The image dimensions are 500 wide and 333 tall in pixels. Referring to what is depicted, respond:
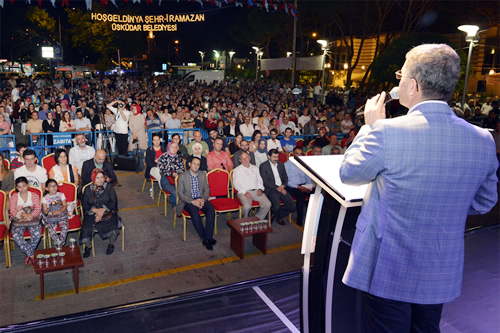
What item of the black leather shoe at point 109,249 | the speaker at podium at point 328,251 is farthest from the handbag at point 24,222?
the speaker at podium at point 328,251

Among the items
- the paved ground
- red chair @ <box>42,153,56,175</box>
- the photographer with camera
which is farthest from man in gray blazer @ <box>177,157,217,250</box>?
the photographer with camera

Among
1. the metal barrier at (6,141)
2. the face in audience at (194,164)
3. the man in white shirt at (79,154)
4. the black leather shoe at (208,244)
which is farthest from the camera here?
the metal barrier at (6,141)

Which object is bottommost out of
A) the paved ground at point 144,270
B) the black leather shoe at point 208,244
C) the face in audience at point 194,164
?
the paved ground at point 144,270

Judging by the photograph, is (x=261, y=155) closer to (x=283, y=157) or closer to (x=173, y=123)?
(x=283, y=157)

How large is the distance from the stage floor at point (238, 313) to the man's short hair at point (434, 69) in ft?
7.27

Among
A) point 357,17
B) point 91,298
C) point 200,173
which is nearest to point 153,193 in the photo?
point 200,173

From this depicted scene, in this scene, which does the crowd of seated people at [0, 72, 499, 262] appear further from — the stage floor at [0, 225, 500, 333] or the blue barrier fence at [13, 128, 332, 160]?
the stage floor at [0, 225, 500, 333]

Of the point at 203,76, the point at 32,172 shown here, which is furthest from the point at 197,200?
the point at 203,76

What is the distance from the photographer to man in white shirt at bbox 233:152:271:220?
675cm

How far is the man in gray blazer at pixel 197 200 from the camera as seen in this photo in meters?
6.15

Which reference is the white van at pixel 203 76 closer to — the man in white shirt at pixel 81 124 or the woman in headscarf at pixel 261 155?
the man in white shirt at pixel 81 124

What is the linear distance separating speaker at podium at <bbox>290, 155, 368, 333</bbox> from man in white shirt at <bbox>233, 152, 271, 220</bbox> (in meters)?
4.66

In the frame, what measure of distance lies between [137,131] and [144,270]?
224 inches

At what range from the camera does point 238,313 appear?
333 cm
